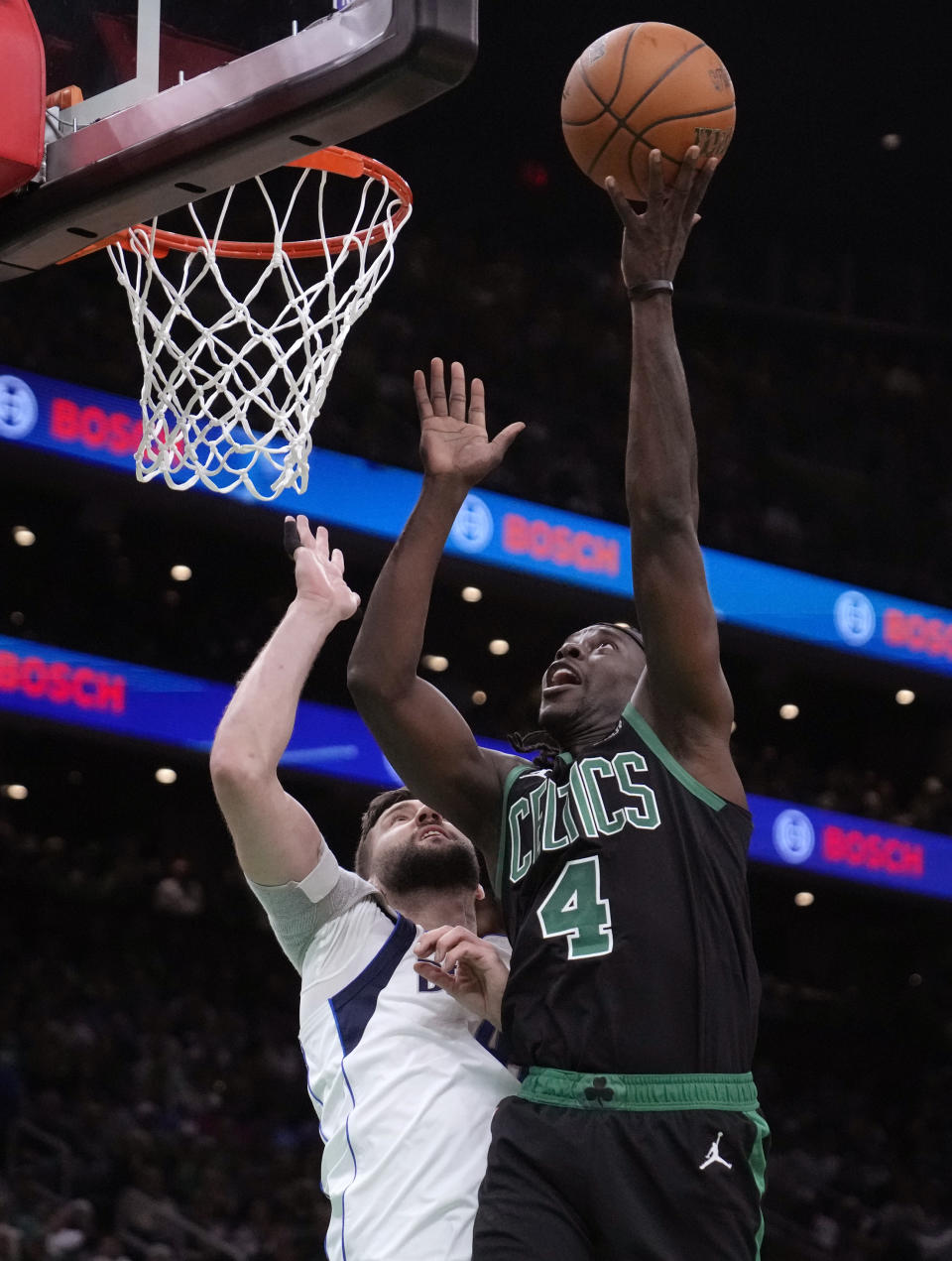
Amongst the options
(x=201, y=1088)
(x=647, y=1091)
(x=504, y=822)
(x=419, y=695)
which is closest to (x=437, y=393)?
(x=419, y=695)

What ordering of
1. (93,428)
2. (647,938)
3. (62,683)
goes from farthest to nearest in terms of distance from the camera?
(62,683)
(93,428)
(647,938)

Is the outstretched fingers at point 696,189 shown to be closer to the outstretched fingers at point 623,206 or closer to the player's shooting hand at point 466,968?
the outstretched fingers at point 623,206

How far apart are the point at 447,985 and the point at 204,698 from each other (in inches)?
335

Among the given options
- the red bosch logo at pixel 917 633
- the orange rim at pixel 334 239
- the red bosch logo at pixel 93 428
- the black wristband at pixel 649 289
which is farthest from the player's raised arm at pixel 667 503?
the red bosch logo at pixel 917 633

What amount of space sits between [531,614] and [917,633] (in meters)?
3.15

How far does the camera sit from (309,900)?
3301 millimetres

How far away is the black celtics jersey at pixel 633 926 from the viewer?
282cm

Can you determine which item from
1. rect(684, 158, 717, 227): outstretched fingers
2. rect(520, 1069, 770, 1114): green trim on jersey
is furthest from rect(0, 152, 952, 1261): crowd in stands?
rect(684, 158, 717, 227): outstretched fingers

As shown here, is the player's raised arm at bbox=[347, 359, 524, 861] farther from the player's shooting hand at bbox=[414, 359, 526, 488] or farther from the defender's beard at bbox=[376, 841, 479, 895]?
the defender's beard at bbox=[376, 841, 479, 895]

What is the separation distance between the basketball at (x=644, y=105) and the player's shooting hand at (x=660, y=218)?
2.6 inches

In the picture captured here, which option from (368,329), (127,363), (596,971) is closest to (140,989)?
(127,363)

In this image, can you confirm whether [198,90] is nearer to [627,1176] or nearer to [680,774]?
[680,774]

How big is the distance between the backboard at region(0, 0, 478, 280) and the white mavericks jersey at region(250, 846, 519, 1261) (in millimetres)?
1335

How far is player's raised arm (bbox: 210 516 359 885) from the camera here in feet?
10.2
